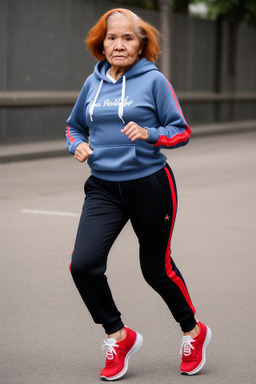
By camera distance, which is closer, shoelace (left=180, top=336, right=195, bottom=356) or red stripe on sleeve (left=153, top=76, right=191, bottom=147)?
red stripe on sleeve (left=153, top=76, right=191, bottom=147)

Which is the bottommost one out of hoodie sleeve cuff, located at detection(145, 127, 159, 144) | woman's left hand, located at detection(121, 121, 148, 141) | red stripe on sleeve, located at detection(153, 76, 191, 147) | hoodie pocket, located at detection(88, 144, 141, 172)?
hoodie pocket, located at detection(88, 144, 141, 172)

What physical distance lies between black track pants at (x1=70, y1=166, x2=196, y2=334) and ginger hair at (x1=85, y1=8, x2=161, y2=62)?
0.60m

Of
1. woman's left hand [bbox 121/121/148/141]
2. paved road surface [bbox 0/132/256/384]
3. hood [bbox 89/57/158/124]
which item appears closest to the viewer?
woman's left hand [bbox 121/121/148/141]

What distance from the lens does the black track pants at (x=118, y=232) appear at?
418 centimetres

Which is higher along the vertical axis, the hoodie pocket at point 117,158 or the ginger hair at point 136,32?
the ginger hair at point 136,32

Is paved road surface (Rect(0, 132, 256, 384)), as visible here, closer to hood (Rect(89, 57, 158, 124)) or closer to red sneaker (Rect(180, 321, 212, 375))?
red sneaker (Rect(180, 321, 212, 375))

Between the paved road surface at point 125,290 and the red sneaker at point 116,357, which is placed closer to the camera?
the red sneaker at point 116,357

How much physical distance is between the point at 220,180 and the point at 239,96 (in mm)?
16389

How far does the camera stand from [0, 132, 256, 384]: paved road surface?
4.57 m

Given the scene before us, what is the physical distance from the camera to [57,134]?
65.0 ft

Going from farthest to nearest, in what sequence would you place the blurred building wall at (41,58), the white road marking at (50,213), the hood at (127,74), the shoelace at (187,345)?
the blurred building wall at (41,58) → the white road marking at (50,213) → the shoelace at (187,345) → the hood at (127,74)

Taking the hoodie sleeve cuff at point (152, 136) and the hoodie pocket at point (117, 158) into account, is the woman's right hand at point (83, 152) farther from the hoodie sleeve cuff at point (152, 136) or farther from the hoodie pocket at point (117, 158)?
the hoodie sleeve cuff at point (152, 136)

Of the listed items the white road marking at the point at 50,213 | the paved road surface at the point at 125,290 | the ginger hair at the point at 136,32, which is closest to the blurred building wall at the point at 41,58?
the paved road surface at the point at 125,290

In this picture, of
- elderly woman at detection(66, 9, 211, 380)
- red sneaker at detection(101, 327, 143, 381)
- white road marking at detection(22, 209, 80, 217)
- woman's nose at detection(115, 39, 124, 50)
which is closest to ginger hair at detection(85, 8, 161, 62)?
elderly woman at detection(66, 9, 211, 380)
